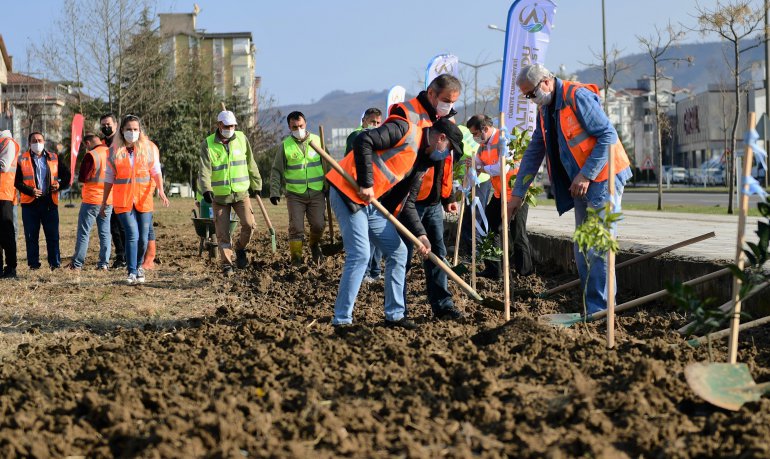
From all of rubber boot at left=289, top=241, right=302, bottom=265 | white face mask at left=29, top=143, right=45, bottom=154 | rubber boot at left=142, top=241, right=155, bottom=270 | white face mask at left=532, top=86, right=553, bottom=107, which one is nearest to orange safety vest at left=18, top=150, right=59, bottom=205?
white face mask at left=29, top=143, right=45, bottom=154

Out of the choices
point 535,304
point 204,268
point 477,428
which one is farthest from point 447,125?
point 204,268

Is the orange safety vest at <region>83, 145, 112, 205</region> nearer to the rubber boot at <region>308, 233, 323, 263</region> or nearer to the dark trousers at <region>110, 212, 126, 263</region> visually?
the dark trousers at <region>110, 212, 126, 263</region>

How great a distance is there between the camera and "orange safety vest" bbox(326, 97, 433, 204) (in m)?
6.65

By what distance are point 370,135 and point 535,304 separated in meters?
2.50

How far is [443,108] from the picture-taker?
6.73m

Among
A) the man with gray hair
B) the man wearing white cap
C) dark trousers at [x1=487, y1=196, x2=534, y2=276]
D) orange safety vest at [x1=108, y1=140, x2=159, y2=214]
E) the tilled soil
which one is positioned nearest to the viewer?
the tilled soil

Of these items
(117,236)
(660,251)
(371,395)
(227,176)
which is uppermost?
(227,176)

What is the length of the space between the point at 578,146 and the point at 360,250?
172 cm

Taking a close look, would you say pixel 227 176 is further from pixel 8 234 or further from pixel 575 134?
pixel 575 134

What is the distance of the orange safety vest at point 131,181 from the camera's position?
10195mm

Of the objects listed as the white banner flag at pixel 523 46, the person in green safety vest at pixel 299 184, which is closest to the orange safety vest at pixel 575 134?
the white banner flag at pixel 523 46

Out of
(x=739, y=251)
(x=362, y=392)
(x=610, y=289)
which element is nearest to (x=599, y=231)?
(x=610, y=289)

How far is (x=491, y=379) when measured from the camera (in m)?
4.66

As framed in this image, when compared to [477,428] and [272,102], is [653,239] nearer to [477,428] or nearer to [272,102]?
[477,428]
